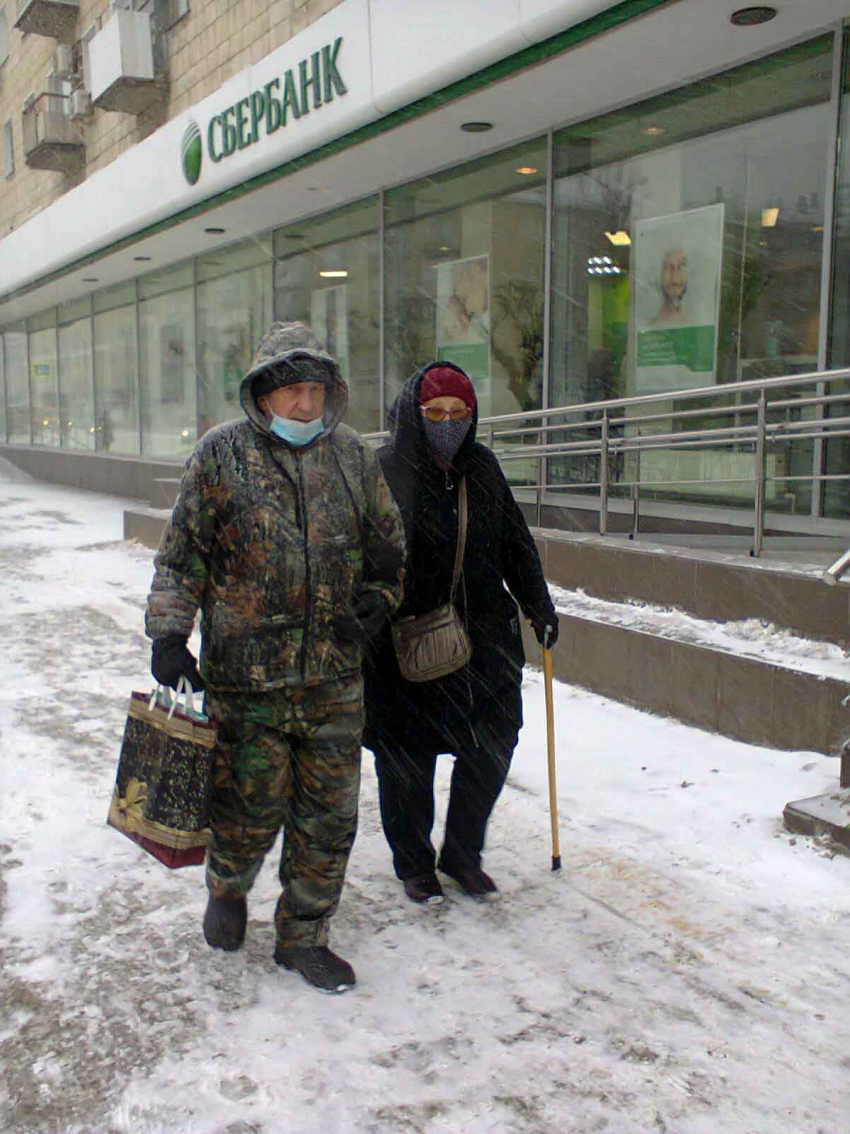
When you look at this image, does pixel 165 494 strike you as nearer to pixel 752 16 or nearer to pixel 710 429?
pixel 710 429

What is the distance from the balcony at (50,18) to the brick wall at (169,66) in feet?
0.76

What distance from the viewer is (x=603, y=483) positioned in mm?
7426

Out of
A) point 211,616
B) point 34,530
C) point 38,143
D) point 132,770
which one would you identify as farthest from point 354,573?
point 38,143

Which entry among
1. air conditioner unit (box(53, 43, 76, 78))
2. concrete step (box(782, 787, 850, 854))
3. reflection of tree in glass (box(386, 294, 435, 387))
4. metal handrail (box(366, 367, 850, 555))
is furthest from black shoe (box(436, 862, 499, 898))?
air conditioner unit (box(53, 43, 76, 78))

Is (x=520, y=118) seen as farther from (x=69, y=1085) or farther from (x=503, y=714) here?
(x=69, y=1085)

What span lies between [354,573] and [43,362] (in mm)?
26102

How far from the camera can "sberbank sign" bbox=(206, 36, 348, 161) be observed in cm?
1095

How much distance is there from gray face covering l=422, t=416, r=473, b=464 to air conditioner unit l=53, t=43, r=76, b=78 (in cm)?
2134

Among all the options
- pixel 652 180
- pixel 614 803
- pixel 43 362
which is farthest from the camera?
pixel 43 362

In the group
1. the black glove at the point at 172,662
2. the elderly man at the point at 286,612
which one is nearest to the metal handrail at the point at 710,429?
the elderly man at the point at 286,612

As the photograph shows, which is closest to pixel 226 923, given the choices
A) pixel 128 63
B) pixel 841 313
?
pixel 841 313

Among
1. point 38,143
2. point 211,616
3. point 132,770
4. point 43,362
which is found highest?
point 38,143

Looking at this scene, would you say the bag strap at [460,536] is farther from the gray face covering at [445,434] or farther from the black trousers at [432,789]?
the black trousers at [432,789]

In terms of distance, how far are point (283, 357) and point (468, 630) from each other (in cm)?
119
